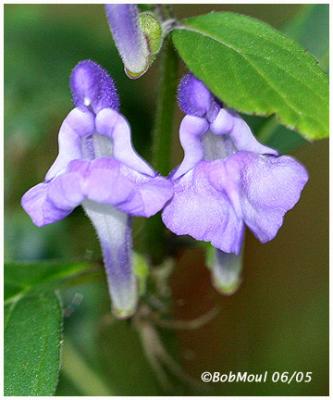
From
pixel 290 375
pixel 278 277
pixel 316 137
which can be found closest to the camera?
pixel 316 137

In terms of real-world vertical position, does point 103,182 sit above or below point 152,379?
above

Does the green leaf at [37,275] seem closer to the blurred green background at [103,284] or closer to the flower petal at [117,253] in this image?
the flower petal at [117,253]

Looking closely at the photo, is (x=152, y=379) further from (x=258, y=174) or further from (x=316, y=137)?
(x=316, y=137)

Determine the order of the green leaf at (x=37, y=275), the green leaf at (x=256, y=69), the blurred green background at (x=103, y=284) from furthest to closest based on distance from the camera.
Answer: the blurred green background at (x=103, y=284)
the green leaf at (x=37, y=275)
the green leaf at (x=256, y=69)

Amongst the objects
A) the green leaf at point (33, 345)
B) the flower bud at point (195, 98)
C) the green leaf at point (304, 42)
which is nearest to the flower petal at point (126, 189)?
the flower bud at point (195, 98)

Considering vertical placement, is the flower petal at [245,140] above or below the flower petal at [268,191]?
above

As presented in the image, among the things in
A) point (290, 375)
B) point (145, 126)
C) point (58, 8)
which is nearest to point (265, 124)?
point (145, 126)

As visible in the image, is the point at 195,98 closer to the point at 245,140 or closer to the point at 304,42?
the point at 245,140

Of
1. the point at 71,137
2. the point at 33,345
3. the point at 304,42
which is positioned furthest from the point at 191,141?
the point at 304,42
